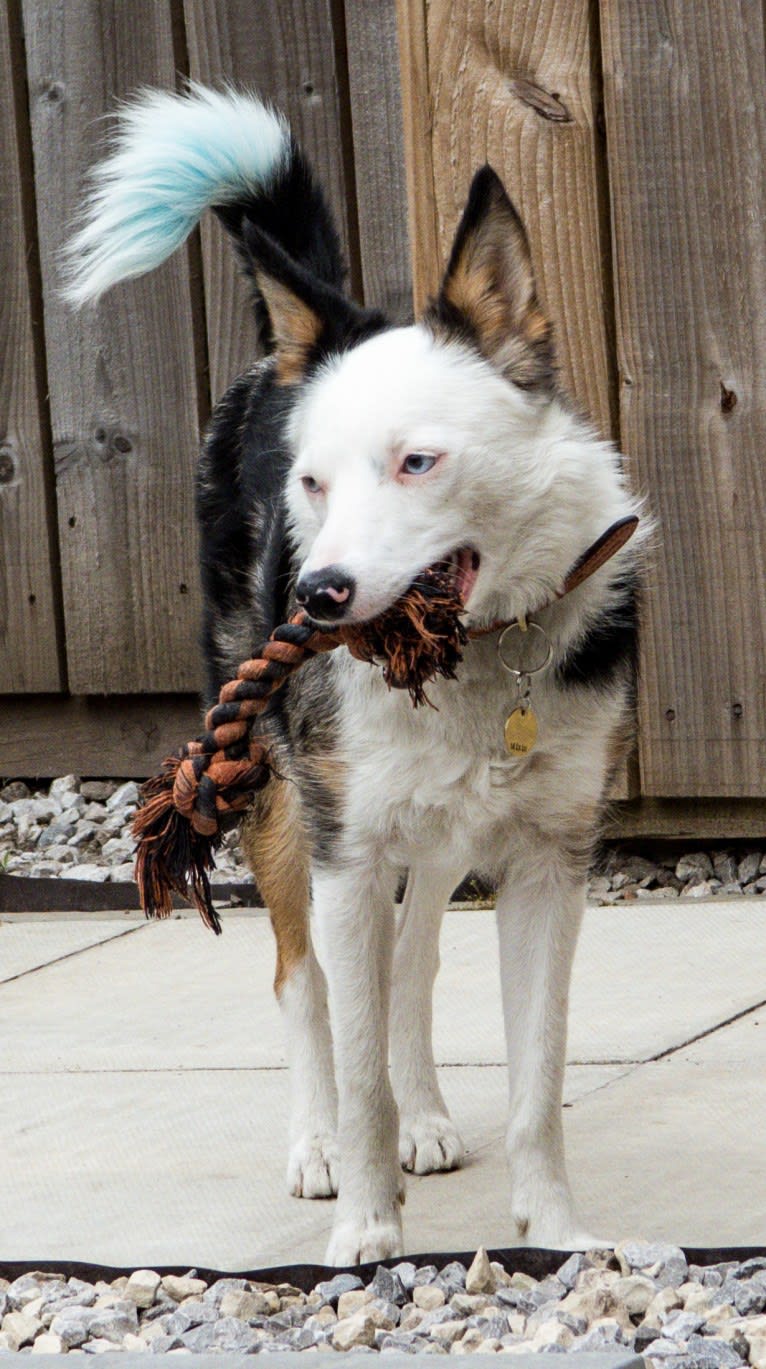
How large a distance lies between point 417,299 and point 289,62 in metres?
0.93

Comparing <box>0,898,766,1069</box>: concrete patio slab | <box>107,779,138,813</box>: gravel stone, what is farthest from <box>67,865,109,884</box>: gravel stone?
<box>0,898,766,1069</box>: concrete patio slab

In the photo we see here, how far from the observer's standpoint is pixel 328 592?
7.90 feet

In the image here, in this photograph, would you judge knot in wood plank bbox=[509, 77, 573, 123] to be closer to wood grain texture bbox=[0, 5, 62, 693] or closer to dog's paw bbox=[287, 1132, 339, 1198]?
wood grain texture bbox=[0, 5, 62, 693]

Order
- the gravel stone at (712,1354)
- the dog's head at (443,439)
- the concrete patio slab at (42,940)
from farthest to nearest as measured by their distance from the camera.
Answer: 1. the concrete patio slab at (42,940)
2. the dog's head at (443,439)
3. the gravel stone at (712,1354)

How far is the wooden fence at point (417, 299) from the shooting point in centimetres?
442

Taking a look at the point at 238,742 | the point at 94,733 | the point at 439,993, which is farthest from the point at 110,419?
the point at 238,742

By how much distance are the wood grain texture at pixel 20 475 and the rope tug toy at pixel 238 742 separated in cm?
285

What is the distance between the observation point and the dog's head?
2.51m

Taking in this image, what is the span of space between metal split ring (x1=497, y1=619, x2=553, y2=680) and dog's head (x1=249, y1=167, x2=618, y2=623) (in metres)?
0.05

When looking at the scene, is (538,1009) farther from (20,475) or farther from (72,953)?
(20,475)

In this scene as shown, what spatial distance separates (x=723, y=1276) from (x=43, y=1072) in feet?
5.70

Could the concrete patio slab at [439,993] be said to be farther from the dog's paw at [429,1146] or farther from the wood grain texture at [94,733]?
the wood grain texture at [94,733]

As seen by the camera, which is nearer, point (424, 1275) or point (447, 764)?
point (424, 1275)

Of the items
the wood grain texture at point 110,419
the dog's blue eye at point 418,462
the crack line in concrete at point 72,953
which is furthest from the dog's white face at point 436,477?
the wood grain texture at point 110,419
